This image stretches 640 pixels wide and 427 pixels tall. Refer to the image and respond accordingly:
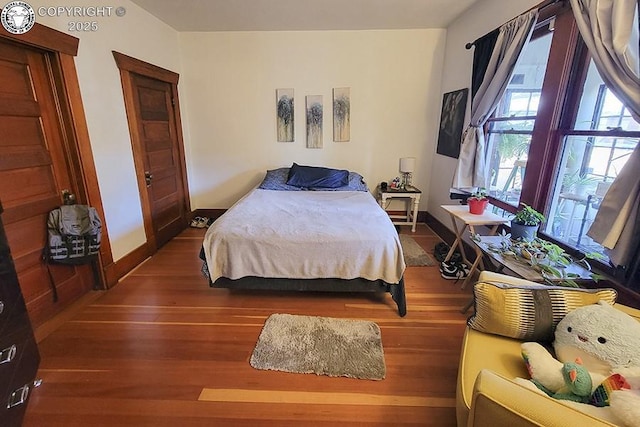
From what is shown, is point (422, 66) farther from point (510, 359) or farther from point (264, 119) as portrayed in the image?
point (510, 359)

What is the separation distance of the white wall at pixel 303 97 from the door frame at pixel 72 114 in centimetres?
186

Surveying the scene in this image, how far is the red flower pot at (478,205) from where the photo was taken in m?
2.53

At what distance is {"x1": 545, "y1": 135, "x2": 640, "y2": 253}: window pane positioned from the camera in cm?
184

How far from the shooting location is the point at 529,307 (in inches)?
51.5

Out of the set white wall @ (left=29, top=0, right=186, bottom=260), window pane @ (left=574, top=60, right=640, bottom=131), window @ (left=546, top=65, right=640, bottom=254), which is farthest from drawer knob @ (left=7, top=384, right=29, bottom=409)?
window pane @ (left=574, top=60, right=640, bottom=131)

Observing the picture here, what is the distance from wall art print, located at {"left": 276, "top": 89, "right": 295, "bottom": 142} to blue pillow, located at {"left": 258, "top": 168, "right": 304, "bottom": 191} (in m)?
0.49

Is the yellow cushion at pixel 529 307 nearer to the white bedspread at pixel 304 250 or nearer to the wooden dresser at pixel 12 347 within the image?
the white bedspread at pixel 304 250

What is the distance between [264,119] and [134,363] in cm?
323

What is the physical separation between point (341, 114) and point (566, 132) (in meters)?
2.55

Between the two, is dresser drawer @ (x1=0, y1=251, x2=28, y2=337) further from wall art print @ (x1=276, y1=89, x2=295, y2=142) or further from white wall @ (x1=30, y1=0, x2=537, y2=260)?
wall art print @ (x1=276, y1=89, x2=295, y2=142)

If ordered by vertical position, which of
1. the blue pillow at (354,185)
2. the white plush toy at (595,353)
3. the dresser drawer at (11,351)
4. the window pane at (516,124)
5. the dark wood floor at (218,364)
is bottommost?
the dark wood floor at (218,364)

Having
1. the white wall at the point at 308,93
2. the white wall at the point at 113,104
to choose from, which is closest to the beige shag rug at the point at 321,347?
the white wall at the point at 113,104

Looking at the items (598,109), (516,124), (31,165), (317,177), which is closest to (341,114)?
(317,177)

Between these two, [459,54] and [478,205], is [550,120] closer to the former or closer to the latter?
[478,205]
